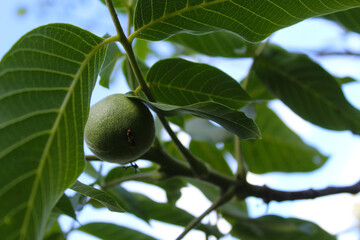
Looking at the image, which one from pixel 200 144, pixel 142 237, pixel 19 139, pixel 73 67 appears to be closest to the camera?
pixel 19 139

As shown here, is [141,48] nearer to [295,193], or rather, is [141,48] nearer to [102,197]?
[295,193]

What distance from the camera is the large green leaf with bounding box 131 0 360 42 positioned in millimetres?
844

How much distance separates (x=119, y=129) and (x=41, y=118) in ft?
0.61

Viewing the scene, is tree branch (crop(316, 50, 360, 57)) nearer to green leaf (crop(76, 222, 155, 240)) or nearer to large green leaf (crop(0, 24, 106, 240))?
green leaf (crop(76, 222, 155, 240))

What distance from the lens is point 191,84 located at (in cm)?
106

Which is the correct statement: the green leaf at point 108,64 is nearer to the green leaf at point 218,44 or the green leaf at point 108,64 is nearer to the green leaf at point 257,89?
the green leaf at point 218,44

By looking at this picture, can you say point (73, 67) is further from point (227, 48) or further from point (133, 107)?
point (227, 48)

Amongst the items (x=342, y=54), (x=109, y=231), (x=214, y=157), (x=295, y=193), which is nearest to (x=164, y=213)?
(x=109, y=231)

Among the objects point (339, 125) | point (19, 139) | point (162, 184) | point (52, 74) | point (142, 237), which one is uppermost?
point (52, 74)

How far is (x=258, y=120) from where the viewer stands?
5.65 feet

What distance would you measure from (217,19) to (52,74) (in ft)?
1.14

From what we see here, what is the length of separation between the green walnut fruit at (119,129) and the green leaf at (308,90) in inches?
24.9

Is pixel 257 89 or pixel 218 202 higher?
pixel 257 89

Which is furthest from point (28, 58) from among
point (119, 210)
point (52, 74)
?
point (119, 210)
